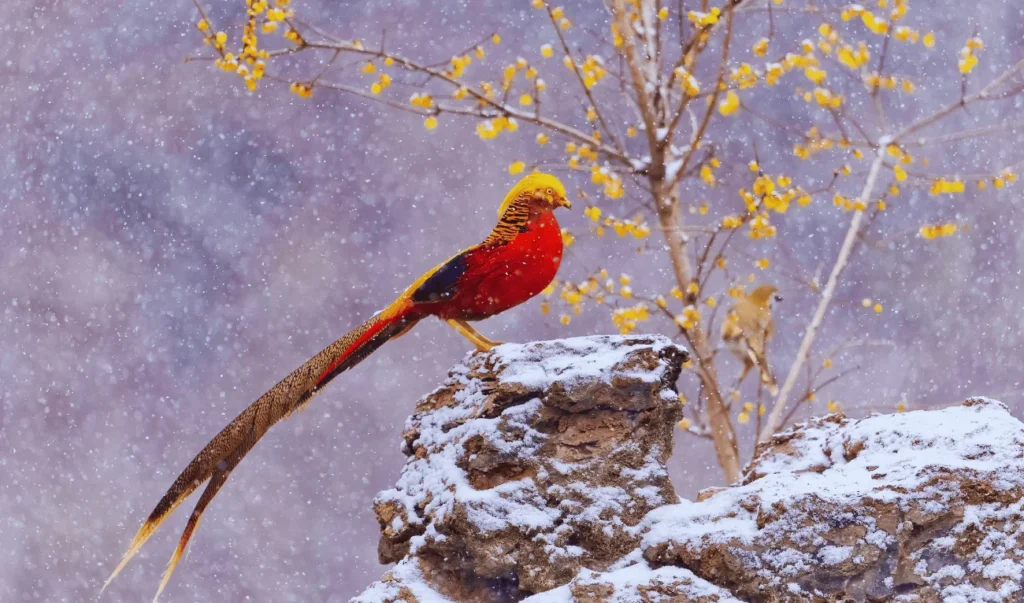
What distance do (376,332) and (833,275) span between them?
490 cm

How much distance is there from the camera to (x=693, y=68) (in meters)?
7.49

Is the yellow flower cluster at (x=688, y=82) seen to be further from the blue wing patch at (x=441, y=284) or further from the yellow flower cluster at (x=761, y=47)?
the blue wing patch at (x=441, y=284)

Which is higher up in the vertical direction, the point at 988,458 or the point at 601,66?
the point at 601,66

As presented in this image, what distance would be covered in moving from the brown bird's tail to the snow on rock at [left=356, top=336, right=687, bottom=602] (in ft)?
1.66

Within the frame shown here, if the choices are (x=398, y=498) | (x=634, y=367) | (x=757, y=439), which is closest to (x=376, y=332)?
(x=398, y=498)

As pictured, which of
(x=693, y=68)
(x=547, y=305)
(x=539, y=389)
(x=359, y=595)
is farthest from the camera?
(x=547, y=305)

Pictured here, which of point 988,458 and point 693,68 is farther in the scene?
point 693,68

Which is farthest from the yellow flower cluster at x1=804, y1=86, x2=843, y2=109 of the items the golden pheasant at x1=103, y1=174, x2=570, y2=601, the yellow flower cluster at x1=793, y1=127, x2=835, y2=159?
the golden pheasant at x1=103, y1=174, x2=570, y2=601

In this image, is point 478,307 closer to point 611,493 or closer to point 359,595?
point 611,493

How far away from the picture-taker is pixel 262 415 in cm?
Answer: 400

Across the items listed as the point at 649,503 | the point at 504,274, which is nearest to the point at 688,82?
the point at 504,274

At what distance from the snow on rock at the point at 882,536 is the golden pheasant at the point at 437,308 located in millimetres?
1296

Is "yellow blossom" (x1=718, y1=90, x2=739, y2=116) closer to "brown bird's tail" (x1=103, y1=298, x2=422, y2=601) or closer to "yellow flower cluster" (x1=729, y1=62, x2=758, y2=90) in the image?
"yellow flower cluster" (x1=729, y1=62, x2=758, y2=90)

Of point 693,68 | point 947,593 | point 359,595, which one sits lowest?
point 947,593
